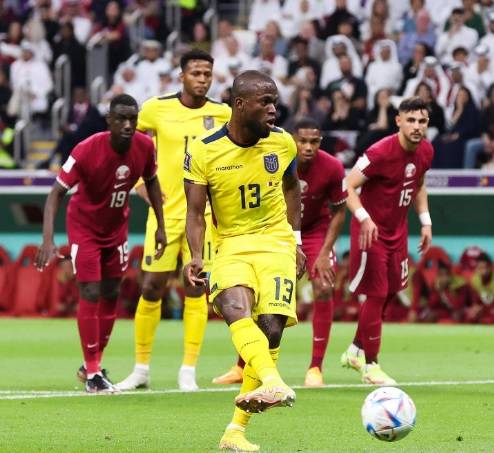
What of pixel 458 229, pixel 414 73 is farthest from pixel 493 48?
pixel 458 229

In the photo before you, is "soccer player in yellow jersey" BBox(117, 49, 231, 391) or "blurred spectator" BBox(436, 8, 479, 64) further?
"blurred spectator" BBox(436, 8, 479, 64)

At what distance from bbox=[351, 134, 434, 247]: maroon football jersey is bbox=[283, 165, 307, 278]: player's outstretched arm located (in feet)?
10.4

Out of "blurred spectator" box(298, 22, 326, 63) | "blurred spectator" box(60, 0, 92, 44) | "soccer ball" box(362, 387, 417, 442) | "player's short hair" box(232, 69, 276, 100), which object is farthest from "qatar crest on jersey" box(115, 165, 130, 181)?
"blurred spectator" box(60, 0, 92, 44)

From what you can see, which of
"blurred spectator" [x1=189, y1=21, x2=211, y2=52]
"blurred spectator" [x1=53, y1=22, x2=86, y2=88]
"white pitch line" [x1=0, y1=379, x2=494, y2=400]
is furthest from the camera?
"blurred spectator" [x1=53, y1=22, x2=86, y2=88]

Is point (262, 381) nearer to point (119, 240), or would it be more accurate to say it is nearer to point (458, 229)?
point (119, 240)

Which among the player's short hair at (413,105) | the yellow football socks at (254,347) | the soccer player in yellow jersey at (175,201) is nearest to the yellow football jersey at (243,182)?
the yellow football socks at (254,347)

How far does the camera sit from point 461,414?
10.0 meters

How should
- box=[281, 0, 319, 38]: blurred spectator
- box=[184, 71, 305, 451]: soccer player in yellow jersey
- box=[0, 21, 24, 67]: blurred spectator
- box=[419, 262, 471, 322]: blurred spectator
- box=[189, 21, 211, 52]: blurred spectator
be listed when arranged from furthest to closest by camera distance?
box=[0, 21, 24, 67]: blurred spectator, box=[189, 21, 211, 52]: blurred spectator, box=[281, 0, 319, 38]: blurred spectator, box=[419, 262, 471, 322]: blurred spectator, box=[184, 71, 305, 451]: soccer player in yellow jersey

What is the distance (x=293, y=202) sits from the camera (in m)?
9.30

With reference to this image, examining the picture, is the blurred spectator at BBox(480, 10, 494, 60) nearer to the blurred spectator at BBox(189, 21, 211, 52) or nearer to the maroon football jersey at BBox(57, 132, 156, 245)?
the blurred spectator at BBox(189, 21, 211, 52)

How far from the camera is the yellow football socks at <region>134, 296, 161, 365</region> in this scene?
1198 cm

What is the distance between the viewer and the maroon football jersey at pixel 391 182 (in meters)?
12.4

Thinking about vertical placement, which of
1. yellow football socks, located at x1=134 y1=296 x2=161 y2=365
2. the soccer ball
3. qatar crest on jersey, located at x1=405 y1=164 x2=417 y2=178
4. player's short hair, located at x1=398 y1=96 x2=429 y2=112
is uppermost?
player's short hair, located at x1=398 y1=96 x2=429 y2=112

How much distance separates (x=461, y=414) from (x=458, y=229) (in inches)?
444
